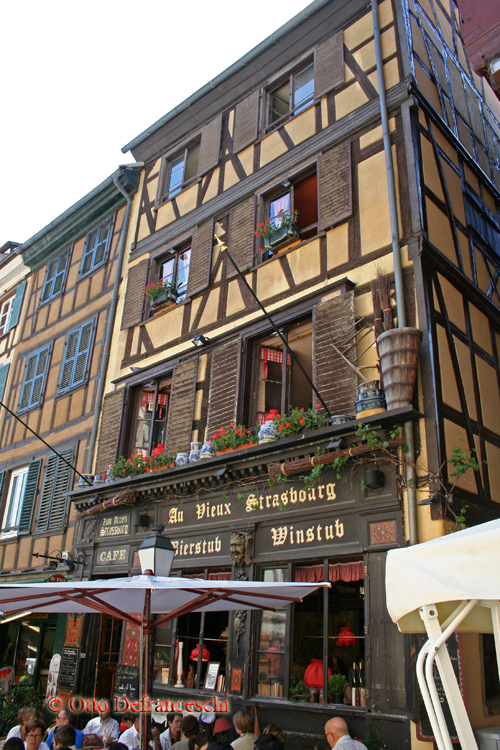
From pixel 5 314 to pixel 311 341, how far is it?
37.3ft

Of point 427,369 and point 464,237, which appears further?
point 464,237

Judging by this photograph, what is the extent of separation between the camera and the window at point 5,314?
1675cm

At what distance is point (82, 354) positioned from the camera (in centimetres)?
1283

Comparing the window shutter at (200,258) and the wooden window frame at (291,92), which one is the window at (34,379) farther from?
the wooden window frame at (291,92)

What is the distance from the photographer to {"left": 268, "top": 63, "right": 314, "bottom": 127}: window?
1008cm

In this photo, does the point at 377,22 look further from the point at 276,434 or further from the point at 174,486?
the point at 174,486

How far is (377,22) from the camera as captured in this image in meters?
8.95

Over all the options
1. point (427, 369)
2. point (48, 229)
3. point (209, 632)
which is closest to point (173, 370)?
point (209, 632)

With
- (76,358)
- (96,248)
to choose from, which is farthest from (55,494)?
(96,248)

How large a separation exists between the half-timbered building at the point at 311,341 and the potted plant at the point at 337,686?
0.08 meters

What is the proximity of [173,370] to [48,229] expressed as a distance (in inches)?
294

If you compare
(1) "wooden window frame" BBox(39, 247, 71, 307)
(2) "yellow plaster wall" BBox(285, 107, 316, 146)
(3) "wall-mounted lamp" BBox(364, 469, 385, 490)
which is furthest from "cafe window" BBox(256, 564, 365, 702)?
(1) "wooden window frame" BBox(39, 247, 71, 307)

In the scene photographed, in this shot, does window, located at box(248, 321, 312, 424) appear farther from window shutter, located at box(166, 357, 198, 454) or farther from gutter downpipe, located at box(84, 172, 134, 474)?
gutter downpipe, located at box(84, 172, 134, 474)

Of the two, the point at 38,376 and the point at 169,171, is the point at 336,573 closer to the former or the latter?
the point at 169,171
